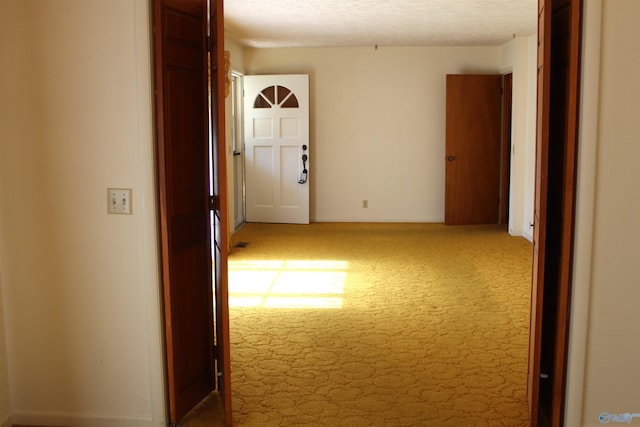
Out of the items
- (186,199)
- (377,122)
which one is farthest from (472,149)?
(186,199)

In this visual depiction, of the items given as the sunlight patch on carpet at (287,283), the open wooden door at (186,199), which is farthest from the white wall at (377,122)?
the open wooden door at (186,199)

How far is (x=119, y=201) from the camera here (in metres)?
2.75

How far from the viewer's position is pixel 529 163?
770cm

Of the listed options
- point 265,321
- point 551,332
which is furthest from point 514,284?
point 551,332

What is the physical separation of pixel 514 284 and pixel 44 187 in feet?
13.3

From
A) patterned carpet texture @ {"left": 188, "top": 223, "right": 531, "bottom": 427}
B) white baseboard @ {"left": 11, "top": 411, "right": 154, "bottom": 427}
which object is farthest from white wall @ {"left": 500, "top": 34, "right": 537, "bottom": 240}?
white baseboard @ {"left": 11, "top": 411, "right": 154, "bottom": 427}

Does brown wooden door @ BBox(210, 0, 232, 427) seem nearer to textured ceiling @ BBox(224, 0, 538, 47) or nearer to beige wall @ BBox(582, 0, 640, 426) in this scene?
beige wall @ BBox(582, 0, 640, 426)

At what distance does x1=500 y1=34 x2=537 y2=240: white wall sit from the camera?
301 inches

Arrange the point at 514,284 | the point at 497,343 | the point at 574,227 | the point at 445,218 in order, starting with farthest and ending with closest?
the point at 445,218 → the point at 514,284 → the point at 497,343 → the point at 574,227


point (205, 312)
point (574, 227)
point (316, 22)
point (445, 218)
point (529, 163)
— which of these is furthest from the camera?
point (445, 218)

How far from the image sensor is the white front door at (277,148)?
8602mm

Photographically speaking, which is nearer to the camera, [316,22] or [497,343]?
[497,343]

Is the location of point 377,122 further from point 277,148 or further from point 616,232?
point 616,232

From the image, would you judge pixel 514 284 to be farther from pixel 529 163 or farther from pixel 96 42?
pixel 96 42
